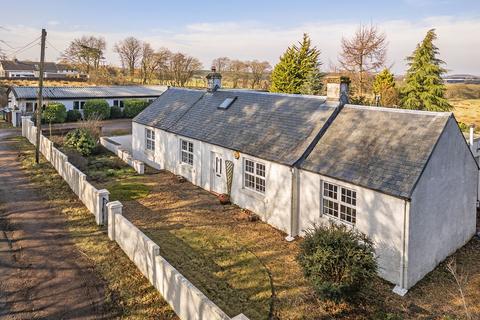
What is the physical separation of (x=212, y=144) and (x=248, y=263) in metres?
7.89

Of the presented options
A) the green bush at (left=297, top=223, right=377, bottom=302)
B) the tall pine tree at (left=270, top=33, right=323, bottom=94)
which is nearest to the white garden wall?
the green bush at (left=297, top=223, right=377, bottom=302)

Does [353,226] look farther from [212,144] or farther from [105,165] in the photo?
[105,165]

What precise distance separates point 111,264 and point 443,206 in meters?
10.9

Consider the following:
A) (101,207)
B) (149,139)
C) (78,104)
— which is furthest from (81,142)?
(78,104)

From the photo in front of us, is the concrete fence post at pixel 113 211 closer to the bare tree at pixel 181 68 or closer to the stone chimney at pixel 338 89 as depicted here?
the stone chimney at pixel 338 89

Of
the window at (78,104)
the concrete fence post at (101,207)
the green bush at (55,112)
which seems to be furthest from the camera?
the window at (78,104)

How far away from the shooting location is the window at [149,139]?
2506 centimetres

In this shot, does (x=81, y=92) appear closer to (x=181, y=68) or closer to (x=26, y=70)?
(x=181, y=68)

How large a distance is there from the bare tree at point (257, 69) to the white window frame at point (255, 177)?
65.2 meters

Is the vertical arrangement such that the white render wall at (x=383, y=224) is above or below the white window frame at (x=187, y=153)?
below

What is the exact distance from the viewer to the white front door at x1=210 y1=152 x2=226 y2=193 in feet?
61.3

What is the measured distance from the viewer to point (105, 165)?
81.0ft

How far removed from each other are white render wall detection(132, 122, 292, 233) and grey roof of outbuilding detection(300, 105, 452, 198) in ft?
4.76

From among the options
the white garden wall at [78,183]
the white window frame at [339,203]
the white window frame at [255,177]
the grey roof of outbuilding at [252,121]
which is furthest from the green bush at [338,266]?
the white garden wall at [78,183]
